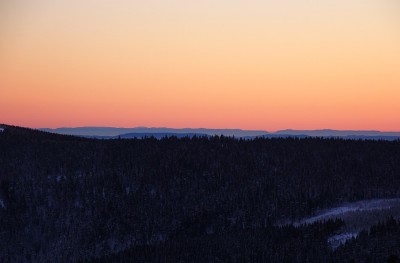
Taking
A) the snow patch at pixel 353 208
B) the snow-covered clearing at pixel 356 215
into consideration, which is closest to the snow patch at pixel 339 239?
the snow-covered clearing at pixel 356 215

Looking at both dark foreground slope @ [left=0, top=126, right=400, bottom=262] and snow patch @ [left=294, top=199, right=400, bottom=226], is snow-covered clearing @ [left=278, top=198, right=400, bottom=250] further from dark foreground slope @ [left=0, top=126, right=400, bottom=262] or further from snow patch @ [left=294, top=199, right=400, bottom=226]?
dark foreground slope @ [left=0, top=126, right=400, bottom=262]

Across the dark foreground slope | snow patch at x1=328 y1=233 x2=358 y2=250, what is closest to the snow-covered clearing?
snow patch at x1=328 y1=233 x2=358 y2=250

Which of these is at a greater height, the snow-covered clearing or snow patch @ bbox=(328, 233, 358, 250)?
the snow-covered clearing

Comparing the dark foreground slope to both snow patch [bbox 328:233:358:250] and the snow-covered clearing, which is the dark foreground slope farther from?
snow patch [bbox 328:233:358:250]

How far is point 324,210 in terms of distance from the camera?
6241 cm

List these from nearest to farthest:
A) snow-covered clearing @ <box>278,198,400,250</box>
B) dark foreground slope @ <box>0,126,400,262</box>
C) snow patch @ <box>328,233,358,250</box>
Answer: snow patch @ <box>328,233,358,250</box> → snow-covered clearing @ <box>278,198,400,250</box> → dark foreground slope @ <box>0,126,400,262</box>

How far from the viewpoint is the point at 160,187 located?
240 ft

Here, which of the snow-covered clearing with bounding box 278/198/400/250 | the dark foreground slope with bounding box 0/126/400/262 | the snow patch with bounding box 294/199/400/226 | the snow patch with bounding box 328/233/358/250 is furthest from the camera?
the dark foreground slope with bounding box 0/126/400/262

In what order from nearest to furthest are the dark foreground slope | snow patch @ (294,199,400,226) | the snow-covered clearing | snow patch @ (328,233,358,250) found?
1. snow patch @ (328,233,358,250)
2. the snow-covered clearing
3. snow patch @ (294,199,400,226)
4. the dark foreground slope

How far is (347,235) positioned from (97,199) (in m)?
33.3

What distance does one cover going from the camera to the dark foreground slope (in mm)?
65688

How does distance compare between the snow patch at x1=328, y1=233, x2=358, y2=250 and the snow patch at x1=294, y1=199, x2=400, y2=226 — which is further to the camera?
the snow patch at x1=294, y1=199, x2=400, y2=226

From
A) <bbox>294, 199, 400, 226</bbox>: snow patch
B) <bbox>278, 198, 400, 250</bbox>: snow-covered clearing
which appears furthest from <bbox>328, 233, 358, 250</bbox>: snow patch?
<bbox>294, 199, 400, 226</bbox>: snow patch

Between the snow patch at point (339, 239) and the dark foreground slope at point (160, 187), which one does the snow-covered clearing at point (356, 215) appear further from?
the dark foreground slope at point (160, 187)
